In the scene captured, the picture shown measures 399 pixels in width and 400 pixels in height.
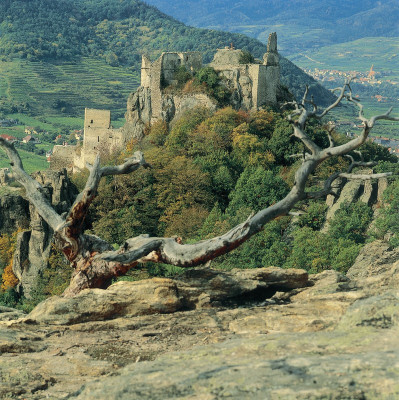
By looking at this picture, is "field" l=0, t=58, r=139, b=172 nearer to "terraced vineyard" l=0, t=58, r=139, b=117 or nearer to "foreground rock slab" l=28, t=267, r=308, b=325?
"terraced vineyard" l=0, t=58, r=139, b=117

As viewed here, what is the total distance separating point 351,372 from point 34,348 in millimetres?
5386

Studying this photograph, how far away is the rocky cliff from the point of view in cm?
818

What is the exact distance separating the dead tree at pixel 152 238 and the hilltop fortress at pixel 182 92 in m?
32.4

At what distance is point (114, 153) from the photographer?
52.6 meters

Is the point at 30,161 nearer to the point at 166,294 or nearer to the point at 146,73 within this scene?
the point at 146,73

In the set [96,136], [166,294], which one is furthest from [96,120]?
[166,294]

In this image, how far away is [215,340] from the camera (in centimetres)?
1110

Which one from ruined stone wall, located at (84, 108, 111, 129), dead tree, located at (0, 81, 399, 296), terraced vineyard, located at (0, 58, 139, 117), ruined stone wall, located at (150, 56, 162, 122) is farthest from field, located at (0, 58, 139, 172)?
dead tree, located at (0, 81, 399, 296)

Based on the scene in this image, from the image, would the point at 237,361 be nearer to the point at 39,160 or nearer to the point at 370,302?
the point at 370,302

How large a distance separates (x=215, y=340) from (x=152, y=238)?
396cm

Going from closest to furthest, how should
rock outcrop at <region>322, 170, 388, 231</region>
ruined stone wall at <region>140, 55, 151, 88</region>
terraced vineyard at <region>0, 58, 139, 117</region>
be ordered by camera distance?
rock outcrop at <region>322, 170, 388, 231</region> < ruined stone wall at <region>140, 55, 151, 88</region> < terraced vineyard at <region>0, 58, 139, 117</region>

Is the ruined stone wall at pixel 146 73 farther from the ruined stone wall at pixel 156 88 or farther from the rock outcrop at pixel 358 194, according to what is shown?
the rock outcrop at pixel 358 194

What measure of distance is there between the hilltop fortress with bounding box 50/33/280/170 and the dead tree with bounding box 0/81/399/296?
32416 millimetres

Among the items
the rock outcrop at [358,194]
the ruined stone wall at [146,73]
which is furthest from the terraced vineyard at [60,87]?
the rock outcrop at [358,194]
